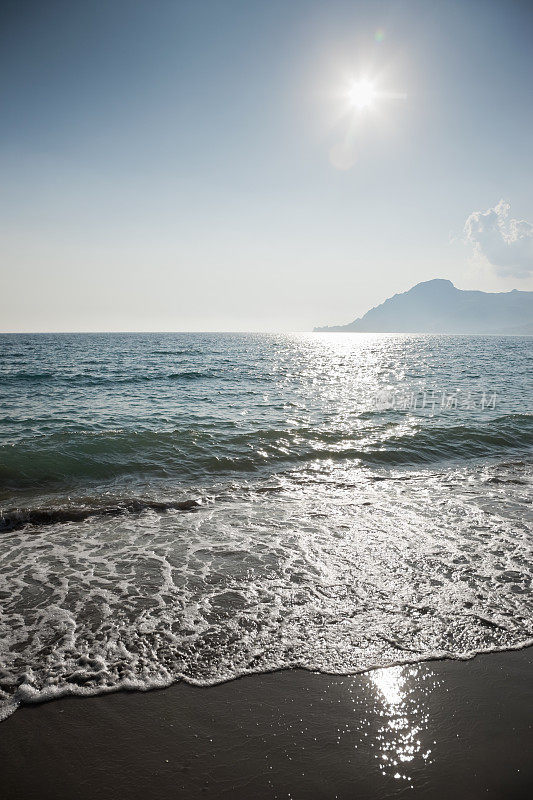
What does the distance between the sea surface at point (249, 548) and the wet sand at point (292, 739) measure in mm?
245

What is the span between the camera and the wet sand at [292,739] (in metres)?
2.85

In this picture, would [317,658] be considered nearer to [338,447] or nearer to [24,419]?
[338,447]

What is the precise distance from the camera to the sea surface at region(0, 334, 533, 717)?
425 centimetres

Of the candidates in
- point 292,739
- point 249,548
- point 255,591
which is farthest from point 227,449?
point 292,739

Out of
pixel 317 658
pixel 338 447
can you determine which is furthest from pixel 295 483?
pixel 317 658

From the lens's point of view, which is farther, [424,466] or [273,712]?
[424,466]

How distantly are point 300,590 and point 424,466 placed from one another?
324 inches

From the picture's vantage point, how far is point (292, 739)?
3.23 metres

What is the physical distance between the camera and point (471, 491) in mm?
9820

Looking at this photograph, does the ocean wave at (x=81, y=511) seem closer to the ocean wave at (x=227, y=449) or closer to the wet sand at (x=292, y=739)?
the ocean wave at (x=227, y=449)

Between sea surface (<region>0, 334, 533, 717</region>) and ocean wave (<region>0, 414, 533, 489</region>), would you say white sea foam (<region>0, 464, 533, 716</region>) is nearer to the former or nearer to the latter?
sea surface (<region>0, 334, 533, 717</region>)

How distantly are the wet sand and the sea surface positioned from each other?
9.6 inches

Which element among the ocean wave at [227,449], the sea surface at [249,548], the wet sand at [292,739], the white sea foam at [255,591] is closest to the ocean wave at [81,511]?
the sea surface at [249,548]

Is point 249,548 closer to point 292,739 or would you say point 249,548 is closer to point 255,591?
point 255,591
